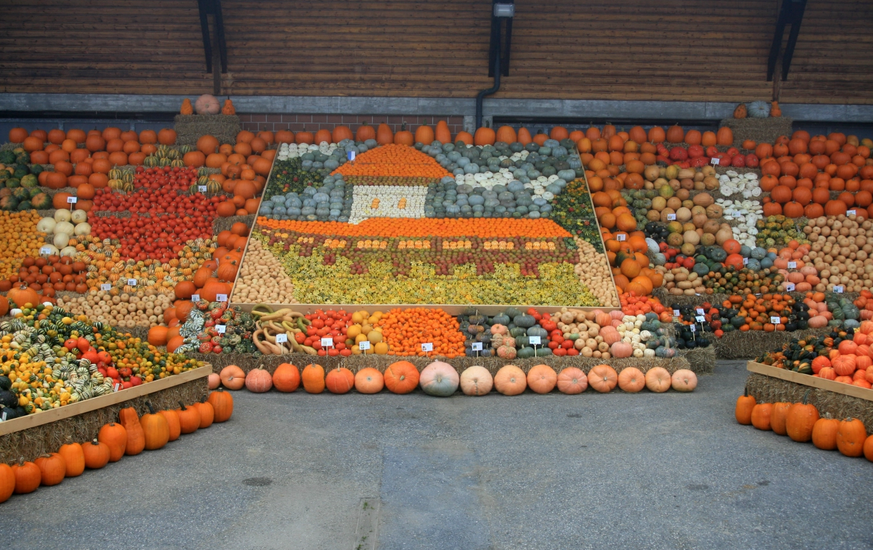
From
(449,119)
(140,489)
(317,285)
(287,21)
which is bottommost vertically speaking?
(140,489)

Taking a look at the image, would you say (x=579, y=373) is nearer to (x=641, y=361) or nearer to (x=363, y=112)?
(x=641, y=361)

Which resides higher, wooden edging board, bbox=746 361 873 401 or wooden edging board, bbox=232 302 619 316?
wooden edging board, bbox=232 302 619 316

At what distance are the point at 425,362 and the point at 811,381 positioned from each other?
4056 millimetres

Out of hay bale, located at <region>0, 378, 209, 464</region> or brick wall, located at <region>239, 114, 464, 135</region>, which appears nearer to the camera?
hay bale, located at <region>0, 378, 209, 464</region>

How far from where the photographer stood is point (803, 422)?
7059mm

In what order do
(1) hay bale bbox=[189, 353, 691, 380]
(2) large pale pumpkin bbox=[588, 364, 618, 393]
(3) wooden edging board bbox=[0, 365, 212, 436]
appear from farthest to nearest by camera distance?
(1) hay bale bbox=[189, 353, 691, 380] → (2) large pale pumpkin bbox=[588, 364, 618, 393] → (3) wooden edging board bbox=[0, 365, 212, 436]

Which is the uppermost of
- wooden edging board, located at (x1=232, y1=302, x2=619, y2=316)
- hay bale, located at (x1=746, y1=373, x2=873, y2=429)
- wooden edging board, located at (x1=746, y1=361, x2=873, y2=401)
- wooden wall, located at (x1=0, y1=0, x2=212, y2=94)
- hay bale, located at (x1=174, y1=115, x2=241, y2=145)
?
wooden wall, located at (x1=0, y1=0, x2=212, y2=94)

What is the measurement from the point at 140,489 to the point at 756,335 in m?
8.56

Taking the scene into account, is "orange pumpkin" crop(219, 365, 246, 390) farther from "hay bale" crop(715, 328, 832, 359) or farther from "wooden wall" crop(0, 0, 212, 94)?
"wooden wall" crop(0, 0, 212, 94)

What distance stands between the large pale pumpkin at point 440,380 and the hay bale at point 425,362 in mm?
255

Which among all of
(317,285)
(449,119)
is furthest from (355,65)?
(317,285)

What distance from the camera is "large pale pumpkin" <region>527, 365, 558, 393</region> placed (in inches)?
363

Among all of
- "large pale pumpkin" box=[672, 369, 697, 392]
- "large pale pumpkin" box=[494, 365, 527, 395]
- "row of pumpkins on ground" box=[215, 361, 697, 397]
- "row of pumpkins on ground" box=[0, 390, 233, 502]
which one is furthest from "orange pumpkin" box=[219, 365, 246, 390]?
"large pale pumpkin" box=[672, 369, 697, 392]

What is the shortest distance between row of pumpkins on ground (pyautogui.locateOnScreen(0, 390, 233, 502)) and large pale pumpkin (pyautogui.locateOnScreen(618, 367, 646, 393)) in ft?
14.2
